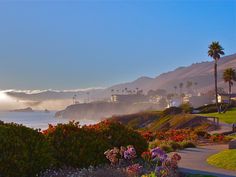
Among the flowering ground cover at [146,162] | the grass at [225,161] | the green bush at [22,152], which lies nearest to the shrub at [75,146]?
the green bush at [22,152]

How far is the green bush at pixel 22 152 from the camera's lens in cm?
1464

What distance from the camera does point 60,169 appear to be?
16.1m

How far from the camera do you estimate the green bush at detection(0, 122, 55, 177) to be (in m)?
14.6

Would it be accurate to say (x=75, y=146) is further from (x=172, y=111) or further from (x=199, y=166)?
(x=172, y=111)

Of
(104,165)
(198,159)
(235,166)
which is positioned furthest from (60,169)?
(198,159)

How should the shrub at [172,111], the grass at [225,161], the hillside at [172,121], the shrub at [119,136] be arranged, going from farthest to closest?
the shrub at [172,111] < the hillside at [172,121] < the grass at [225,161] < the shrub at [119,136]

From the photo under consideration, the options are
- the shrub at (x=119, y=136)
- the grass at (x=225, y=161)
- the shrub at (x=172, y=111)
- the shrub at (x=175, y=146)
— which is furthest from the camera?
the shrub at (x=172, y=111)

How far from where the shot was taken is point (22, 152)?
49.0 ft

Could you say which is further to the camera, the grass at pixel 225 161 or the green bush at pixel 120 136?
the grass at pixel 225 161

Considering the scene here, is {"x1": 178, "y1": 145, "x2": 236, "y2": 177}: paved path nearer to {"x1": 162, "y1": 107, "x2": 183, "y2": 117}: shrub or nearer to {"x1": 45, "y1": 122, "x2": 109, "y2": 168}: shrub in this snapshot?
{"x1": 45, "y1": 122, "x2": 109, "y2": 168}: shrub

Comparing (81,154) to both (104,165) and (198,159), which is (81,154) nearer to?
(104,165)

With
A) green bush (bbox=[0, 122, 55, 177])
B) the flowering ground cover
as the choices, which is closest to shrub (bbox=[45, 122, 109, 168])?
green bush (bbox=[0, 122, 55, 177])

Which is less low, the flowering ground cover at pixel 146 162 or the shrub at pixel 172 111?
the shrub at pixel 172 111

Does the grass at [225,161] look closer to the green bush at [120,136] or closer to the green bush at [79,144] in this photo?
the green bush at [120,136]
